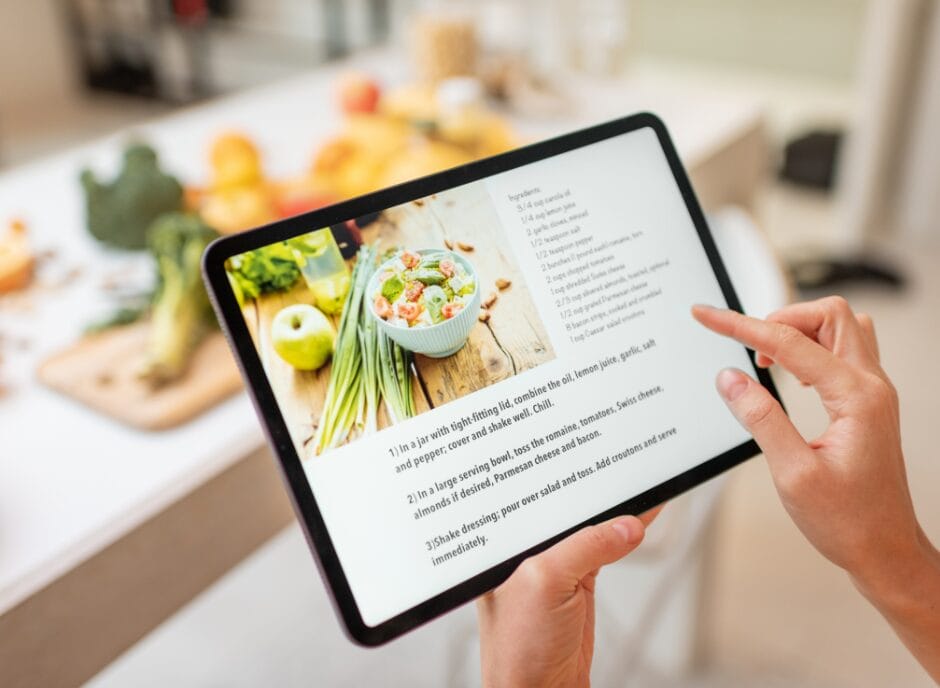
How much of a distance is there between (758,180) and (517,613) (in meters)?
1.19

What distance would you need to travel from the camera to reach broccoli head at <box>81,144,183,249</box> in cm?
104

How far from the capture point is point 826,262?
2.41 m

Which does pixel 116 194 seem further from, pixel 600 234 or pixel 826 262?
pixel 826 262

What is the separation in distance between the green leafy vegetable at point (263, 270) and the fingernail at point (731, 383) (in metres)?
0.30

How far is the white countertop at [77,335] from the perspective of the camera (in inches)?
25.7

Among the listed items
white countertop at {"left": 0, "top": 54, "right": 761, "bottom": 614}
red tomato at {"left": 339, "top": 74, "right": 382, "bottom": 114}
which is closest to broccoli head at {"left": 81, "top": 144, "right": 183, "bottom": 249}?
white countertop at {"left": 0, "top": 54, "right": 761, "bottom": 614}

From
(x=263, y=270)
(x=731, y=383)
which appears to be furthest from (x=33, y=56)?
(x=731, y=383)

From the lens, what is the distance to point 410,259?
550 millimetres

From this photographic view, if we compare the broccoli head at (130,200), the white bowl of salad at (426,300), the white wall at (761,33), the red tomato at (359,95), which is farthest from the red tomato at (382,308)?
the white wall at (761,33)

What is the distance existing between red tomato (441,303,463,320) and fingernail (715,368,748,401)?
0.19m

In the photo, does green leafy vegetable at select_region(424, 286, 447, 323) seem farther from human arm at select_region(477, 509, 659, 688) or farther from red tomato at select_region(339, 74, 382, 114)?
red tomato at select_region(339, 74, 382, 114)

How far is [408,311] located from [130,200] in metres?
0.64

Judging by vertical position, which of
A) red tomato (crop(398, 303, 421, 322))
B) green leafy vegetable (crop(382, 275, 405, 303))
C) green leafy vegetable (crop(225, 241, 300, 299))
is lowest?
red tomato (crop(398, 303, 421, 322))

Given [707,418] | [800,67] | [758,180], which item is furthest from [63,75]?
[707,418]
